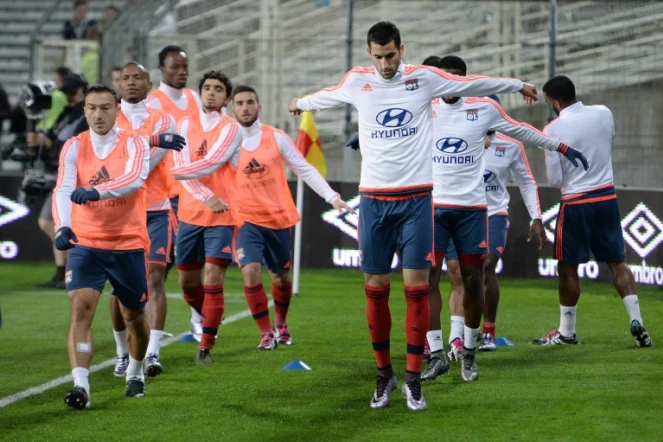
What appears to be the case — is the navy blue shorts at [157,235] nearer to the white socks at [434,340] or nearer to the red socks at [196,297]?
the red socks at [196,297]

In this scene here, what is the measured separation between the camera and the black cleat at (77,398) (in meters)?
7.65

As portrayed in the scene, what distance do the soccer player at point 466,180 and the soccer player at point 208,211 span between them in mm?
1778

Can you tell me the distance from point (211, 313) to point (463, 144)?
2.57 meters

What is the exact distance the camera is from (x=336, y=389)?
27.7 ft

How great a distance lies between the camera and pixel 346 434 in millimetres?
6906

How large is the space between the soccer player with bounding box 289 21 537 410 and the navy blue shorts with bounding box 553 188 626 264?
2.90 meters

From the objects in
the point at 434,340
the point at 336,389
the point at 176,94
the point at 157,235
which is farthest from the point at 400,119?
the point at 176,94

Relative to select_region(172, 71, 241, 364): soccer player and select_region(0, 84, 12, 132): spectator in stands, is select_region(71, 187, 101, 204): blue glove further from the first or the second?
select_region(0, 84, 12, 132): spectator in stands

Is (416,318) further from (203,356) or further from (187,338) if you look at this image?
(187,338)

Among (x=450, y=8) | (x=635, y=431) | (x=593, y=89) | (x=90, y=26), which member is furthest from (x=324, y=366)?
(x=90, y=26)

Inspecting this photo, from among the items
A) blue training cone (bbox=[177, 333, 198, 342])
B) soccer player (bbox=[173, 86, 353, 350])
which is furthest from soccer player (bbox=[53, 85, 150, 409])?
blue training cone (bbox=[177, 333, 198, 342])

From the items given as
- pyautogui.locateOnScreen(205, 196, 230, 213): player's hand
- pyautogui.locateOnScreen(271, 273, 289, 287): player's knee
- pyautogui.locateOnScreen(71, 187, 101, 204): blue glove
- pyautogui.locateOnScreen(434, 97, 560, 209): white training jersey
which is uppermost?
pyautogui.locateOnScreen(434, 97, 560, 209): white training jersey

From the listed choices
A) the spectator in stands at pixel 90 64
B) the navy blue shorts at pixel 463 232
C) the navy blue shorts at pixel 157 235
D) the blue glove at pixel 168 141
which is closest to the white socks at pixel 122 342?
the navy blue shorts at pixel 157 235

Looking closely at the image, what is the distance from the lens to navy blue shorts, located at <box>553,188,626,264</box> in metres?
10.4
